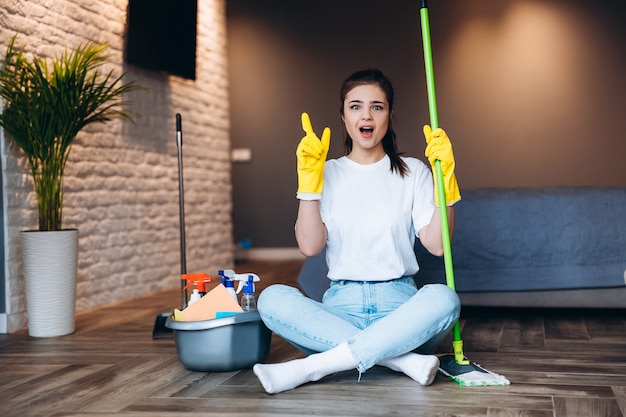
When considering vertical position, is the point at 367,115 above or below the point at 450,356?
above

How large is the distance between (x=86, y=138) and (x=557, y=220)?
225 cm

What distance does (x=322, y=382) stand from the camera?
1981mm

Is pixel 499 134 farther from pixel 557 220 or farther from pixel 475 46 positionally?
pixel 557 220

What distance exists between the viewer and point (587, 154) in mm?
5430

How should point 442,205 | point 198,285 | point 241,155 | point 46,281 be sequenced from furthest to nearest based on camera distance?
point 241,155, point 46,281, point 198,285, point 442,205

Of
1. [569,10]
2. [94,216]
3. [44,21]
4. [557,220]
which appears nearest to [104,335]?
[94,216]

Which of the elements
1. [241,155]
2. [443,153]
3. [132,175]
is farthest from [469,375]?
[241,155]

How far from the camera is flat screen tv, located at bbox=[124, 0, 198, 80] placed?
13.2 feet

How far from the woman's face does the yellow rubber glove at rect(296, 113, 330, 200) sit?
146mm

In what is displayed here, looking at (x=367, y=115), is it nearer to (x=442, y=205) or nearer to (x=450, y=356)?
(x=442, y=205)

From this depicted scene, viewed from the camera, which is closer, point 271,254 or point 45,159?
point 45,159

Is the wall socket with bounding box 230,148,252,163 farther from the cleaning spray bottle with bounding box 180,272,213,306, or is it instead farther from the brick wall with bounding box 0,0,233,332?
the cleaning spray bottle with bounding box 180,272,213,306

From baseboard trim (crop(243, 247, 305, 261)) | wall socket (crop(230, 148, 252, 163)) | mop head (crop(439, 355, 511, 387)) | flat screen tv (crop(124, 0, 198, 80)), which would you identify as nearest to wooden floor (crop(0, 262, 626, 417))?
mop head (crop(439, 355, 511, 387))

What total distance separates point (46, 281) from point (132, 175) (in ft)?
4.06
